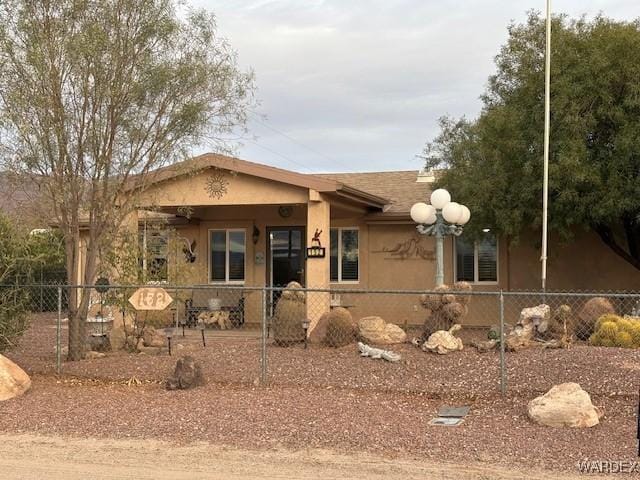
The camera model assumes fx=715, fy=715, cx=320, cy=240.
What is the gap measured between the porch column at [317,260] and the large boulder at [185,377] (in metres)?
4.71

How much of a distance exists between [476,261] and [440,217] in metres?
4.23

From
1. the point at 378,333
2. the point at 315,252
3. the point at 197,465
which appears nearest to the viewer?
the point at 197,465

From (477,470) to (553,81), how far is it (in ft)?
30.6

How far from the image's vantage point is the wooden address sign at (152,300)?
33.4ft

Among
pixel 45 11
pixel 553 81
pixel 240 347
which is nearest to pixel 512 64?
pixel 553 81

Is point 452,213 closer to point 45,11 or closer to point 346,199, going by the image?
point 346,199

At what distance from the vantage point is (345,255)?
17250 millimetres

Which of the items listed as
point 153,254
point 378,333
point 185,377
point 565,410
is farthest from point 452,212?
point 565,410

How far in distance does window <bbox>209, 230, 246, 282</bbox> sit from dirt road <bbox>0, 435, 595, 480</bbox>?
440 inches

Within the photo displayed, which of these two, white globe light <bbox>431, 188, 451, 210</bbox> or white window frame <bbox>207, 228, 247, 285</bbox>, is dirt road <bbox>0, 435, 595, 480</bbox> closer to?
white globe light <bbox>431, 188, 451, 210</bbox>

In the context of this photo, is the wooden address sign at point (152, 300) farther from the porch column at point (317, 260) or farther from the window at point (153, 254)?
the porch column at point (317, 260)

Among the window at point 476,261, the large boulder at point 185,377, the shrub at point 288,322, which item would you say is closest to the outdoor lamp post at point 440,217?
the shrub at point 288,322

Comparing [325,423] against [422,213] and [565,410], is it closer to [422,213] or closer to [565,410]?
[565,410]

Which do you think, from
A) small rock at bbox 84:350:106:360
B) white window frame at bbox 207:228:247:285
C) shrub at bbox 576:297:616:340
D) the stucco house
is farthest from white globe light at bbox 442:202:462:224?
white window frame at bbox 207:228:247:285
